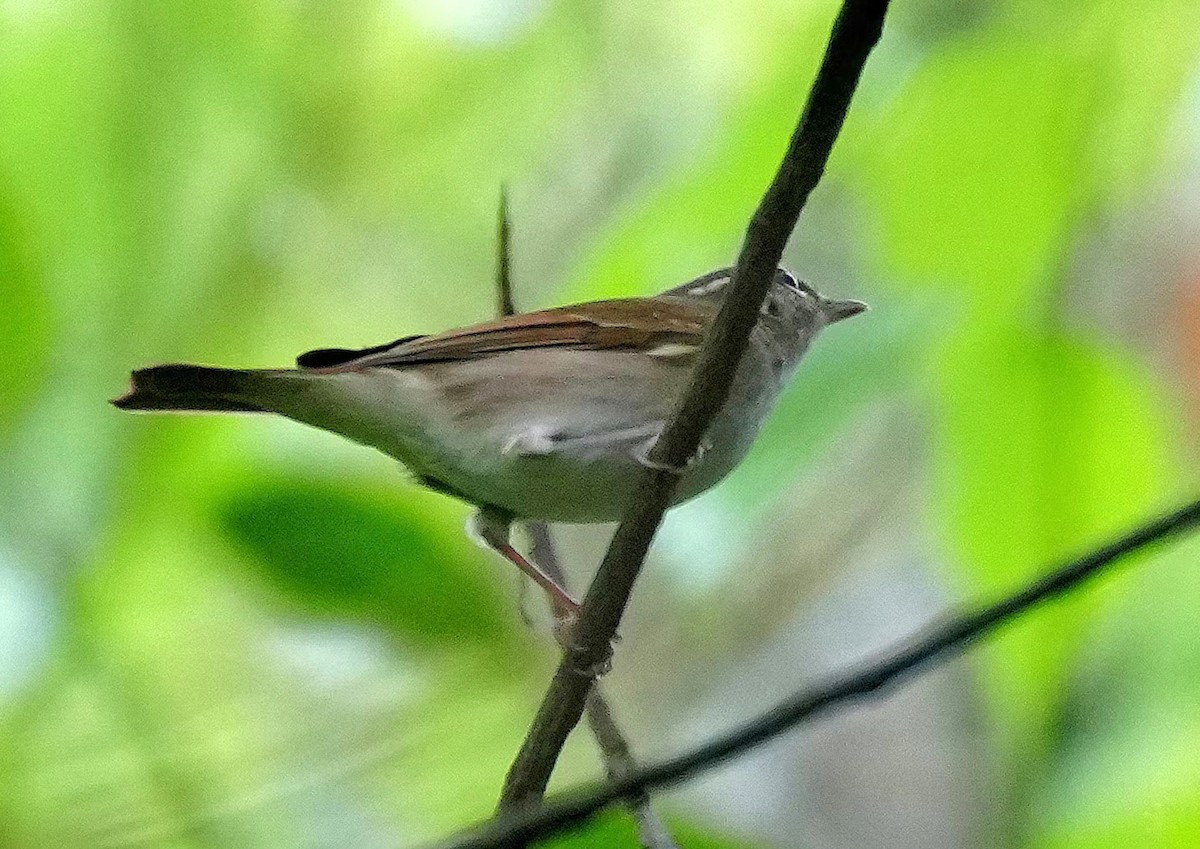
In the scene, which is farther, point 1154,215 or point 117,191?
point 1154,215

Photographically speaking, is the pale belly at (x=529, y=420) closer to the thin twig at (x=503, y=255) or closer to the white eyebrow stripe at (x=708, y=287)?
the thin twig at (x=503, y=255)

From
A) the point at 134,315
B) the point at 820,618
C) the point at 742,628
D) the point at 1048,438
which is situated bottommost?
the point at 1048,438

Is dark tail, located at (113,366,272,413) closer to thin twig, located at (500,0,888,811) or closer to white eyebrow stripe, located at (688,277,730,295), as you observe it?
thin twig, located at (500,0,888,811)

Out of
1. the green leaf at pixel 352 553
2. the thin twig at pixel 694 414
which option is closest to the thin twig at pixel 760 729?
the thin twig at pixel 694 414

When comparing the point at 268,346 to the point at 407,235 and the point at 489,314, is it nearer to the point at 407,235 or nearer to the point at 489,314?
the point at 407,235

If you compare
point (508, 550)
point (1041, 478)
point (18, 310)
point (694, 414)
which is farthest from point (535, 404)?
point (1041, 478)

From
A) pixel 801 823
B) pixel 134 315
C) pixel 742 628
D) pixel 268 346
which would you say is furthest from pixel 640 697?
pixel 134 315
